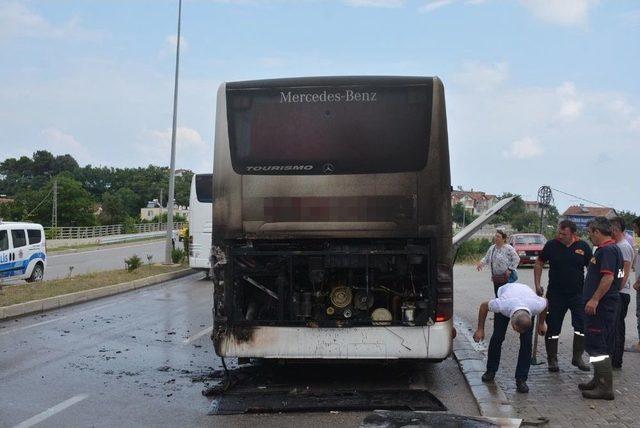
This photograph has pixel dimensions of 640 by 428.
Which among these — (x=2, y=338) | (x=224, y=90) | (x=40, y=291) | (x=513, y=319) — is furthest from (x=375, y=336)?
(x=40, y=291)

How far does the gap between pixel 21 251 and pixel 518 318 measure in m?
16.8

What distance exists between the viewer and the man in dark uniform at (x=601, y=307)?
641 cm

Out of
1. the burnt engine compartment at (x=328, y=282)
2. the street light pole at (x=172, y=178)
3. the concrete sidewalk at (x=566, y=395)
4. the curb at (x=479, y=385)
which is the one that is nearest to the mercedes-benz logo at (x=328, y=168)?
the burnt engine compartment at (x=328, y=282)

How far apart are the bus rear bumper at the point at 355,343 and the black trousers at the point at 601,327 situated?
51.5 inches

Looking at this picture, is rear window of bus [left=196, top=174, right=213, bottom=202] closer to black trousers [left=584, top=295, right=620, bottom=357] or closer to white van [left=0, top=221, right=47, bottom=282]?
white van [left=0, top=221, right=47, bottom=282]

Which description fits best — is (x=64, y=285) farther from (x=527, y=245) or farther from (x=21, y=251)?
(x=527, y=245)

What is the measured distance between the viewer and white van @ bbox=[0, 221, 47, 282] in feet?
62.7

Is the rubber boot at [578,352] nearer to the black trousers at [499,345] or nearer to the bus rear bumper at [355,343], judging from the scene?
the black trousers at [499,345]

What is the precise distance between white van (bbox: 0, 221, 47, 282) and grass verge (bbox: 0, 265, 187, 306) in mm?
1195

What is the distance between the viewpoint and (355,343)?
687cm

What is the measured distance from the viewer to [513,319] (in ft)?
21.6

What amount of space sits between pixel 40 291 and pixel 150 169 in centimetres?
13442

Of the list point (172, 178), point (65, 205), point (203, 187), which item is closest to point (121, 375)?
point (203, 187)

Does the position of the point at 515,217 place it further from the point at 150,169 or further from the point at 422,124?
the point at 150,169
